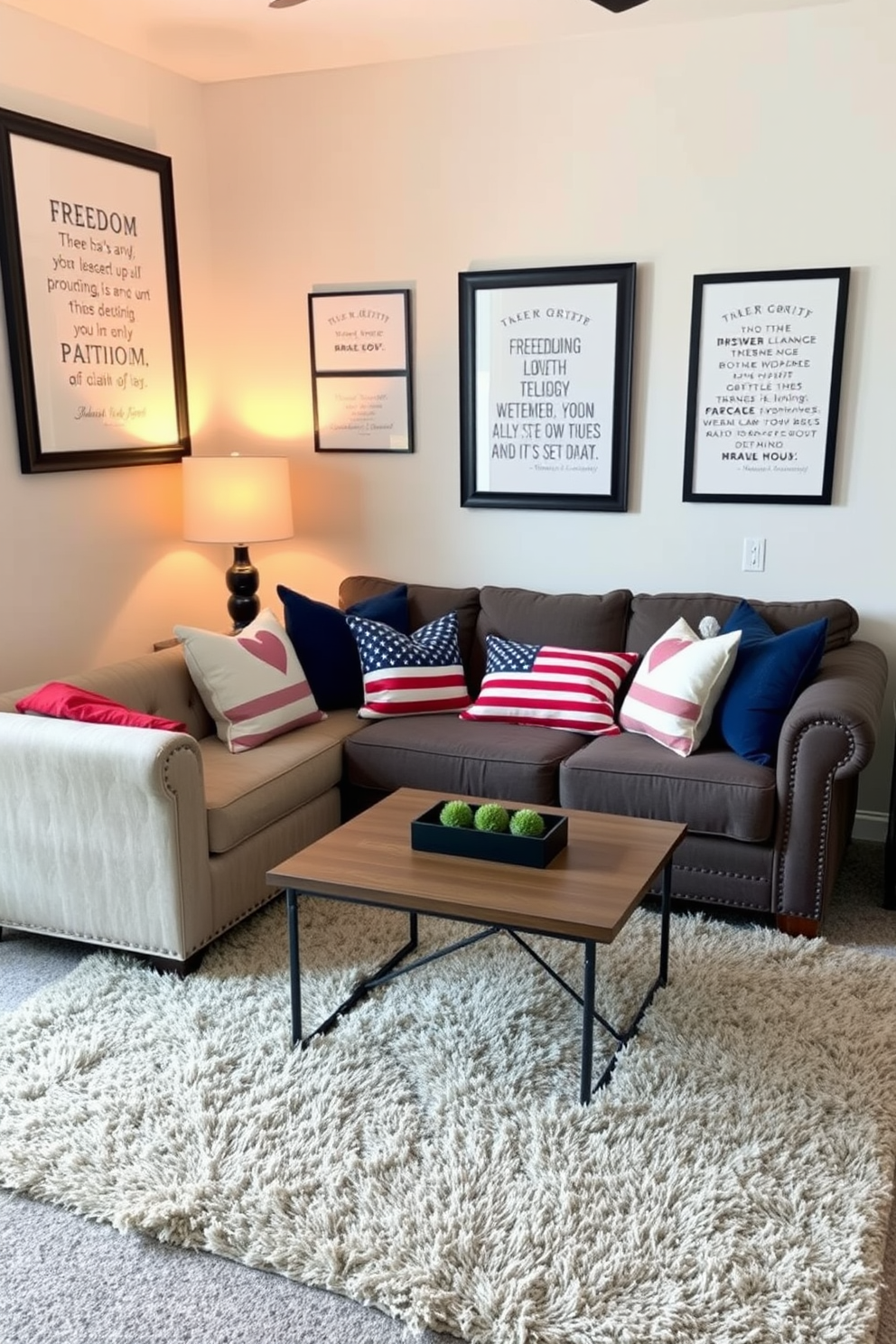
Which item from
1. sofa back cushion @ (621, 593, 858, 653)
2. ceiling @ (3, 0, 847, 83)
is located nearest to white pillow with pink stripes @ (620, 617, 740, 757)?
sofa back cushion @ (621, 593, 858, 653)

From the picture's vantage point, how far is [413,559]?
170 inches

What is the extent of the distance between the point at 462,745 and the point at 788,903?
1060 millimetres

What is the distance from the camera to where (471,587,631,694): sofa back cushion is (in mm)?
3762

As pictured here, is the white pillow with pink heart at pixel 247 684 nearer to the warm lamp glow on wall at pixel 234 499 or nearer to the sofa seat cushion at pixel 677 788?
the warm lamp glow on wall at pixel 234 499

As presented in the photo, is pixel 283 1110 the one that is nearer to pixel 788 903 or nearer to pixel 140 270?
pixel 788 903

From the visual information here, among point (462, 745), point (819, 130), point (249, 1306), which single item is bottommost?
point (249, 1306)

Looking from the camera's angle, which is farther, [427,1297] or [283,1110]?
[283,1110]

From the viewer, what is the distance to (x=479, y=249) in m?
3.97

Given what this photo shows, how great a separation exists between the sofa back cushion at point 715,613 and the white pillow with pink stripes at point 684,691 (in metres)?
0.28

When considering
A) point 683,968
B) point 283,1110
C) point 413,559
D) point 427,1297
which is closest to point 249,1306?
point 427,1297

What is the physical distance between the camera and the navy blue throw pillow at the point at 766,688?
309cm

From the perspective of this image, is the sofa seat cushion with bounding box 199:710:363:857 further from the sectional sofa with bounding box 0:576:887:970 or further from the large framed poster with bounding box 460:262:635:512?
the large framed poster with bounding box 460:262:635:512

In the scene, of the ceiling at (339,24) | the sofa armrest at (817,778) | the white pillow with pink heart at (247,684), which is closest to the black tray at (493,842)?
the sofa armrest at (817,778)

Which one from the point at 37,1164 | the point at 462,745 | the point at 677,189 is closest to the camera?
the point at 37,1164
